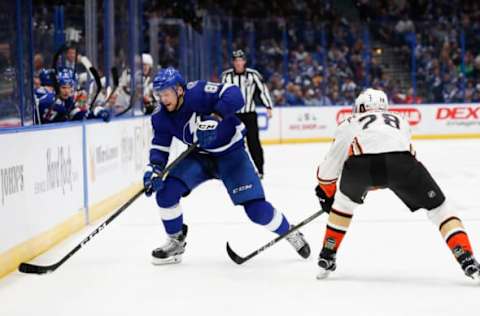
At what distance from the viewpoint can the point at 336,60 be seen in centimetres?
1564

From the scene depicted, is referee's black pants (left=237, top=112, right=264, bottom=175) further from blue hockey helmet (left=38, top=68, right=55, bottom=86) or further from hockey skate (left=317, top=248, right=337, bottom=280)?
hockey skate (left=317, top=248, right=337, bottom=280)

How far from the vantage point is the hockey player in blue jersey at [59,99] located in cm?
584

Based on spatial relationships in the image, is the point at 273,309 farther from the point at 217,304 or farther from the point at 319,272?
the point at 319,272

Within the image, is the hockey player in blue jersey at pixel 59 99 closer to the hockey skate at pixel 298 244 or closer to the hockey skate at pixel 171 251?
the hockey skate at pixel 171 251

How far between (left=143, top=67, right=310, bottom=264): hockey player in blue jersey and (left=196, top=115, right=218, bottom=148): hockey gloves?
3cm

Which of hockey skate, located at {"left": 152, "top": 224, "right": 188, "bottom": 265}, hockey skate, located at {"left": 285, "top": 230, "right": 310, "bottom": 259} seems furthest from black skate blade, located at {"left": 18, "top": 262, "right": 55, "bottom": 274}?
hockey skate, located at {"left": 285, "top": 230, "right": 310, "bottom": 259}

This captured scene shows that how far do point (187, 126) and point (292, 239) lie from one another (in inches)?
30.5

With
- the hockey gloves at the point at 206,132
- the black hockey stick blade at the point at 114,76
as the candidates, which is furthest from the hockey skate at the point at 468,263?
the black hockey stick blade at the point at 114,76

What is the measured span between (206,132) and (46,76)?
7.32 feet

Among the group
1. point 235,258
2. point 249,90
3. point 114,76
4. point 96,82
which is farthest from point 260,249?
point 249,90

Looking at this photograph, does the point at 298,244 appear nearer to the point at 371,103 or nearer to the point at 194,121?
the point at 194,121

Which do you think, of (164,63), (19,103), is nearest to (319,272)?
(19,103)

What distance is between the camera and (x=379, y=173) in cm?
379

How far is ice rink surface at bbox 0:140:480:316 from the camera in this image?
3.46m
